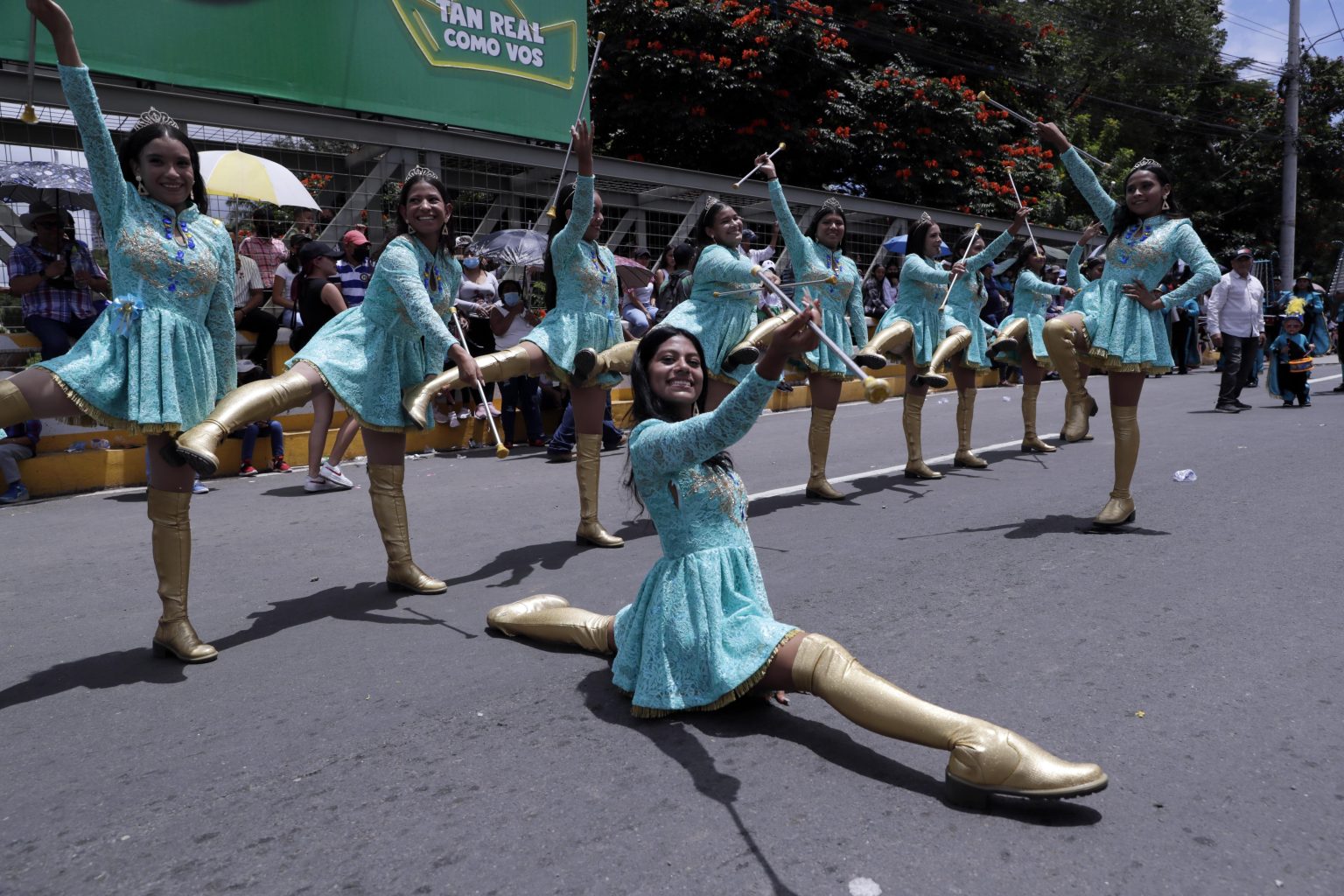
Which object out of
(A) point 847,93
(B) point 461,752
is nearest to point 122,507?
(B) point 461,752

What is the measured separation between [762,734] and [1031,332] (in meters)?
7.42

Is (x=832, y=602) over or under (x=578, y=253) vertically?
under

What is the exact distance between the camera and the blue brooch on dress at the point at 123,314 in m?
3.77

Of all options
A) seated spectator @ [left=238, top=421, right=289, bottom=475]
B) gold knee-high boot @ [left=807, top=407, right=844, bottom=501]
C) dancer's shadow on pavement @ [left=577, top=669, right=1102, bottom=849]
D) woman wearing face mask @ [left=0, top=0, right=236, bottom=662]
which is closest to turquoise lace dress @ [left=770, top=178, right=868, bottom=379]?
gold knee-high boot @ [left=807, top=407, right=844, bottom=501]

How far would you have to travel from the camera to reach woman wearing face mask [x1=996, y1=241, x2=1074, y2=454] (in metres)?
9.34

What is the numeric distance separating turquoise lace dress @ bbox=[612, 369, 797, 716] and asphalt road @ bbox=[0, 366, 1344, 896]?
0.17m

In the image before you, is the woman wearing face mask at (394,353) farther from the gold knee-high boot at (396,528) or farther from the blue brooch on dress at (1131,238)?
the blue brooch on dress at (1131,238)

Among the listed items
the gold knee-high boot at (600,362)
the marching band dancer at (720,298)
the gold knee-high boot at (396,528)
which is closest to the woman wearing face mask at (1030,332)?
the marching band dancer at (720,298)

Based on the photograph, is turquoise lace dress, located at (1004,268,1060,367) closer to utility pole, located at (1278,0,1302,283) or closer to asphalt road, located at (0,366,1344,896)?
asphalt road, located at (0,366,1344,896)

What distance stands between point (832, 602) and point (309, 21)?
11.2 m

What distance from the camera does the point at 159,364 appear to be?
3795mm

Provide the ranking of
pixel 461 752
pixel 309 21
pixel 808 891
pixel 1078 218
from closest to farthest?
pixel 808 891 < pixel 461 752 < pixel 309 21 < pixel 1078 218

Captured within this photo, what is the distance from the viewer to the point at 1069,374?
24.9 feet

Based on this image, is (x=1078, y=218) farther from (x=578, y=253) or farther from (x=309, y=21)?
(x=578, y=253)
